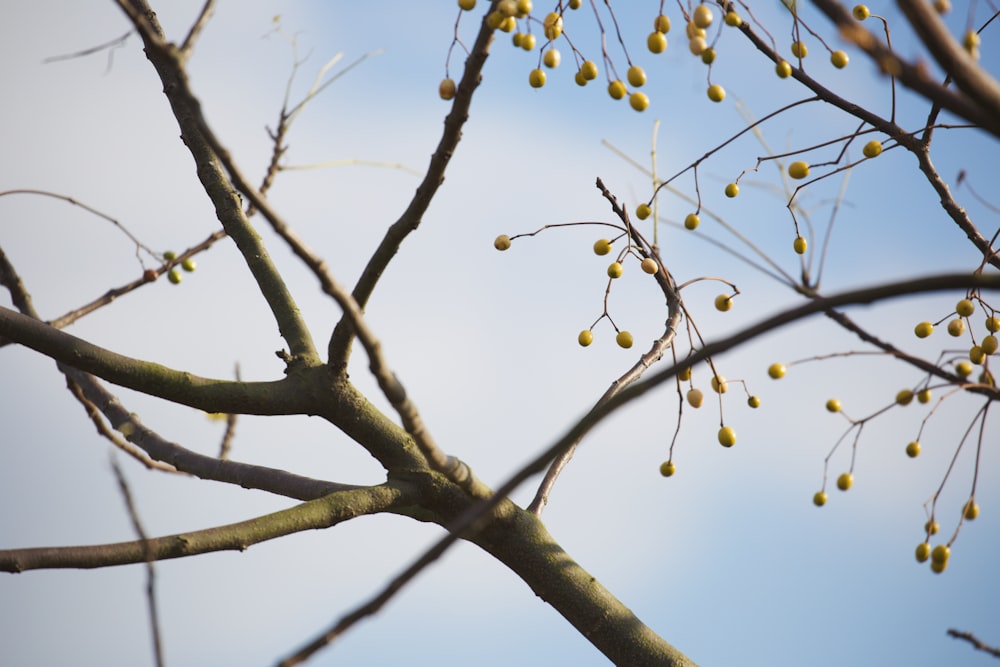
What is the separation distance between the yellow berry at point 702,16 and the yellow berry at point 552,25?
0.31 metres

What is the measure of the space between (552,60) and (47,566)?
5.42 feet

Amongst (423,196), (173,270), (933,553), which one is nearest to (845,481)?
Result: (933,553)

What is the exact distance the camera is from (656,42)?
7.12ft

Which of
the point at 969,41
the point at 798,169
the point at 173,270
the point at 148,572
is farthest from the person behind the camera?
the point at 173,270

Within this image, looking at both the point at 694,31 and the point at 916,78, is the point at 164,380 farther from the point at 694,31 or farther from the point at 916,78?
the point at 916,78

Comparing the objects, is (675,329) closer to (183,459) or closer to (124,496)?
(183,459)

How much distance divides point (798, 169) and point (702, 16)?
65 cm

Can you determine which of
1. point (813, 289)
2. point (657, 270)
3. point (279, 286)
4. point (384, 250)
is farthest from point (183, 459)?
point (813, 289)

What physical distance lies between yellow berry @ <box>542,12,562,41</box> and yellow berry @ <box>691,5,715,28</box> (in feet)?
1.02

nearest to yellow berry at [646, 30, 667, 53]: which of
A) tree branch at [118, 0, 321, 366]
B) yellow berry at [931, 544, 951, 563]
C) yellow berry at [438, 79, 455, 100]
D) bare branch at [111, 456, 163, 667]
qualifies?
yellow berry at [438, 79, 455, 100]

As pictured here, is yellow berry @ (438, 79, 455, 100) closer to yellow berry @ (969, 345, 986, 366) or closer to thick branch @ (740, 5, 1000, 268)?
thick branch @ (740, 5, 1000, 268)

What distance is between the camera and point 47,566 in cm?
164

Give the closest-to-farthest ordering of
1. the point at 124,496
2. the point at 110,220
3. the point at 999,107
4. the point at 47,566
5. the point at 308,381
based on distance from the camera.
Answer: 1. the point at 999,107
2. the point at 124,496
3. the point at 47,566
4. the point at 308,381
5. the point at 110,220

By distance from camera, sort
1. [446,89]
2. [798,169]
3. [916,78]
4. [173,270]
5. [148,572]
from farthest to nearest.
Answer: [173,270] < [798,169] < [446,89] < [148,572] < [916,78]
